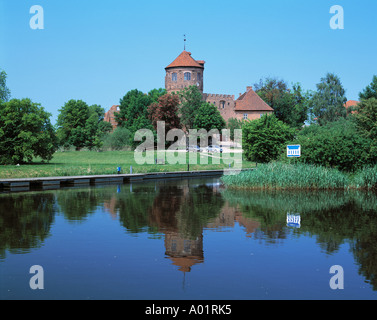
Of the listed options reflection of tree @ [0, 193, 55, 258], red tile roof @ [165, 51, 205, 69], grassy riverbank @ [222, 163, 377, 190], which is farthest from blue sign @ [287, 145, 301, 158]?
red tile roof @ [165, 51, 205, 69]

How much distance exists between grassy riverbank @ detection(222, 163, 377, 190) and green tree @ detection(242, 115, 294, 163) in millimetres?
14652

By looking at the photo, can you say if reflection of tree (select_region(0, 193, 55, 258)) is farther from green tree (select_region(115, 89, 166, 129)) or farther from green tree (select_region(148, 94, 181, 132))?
green tree (select_region(115, 89, 166, 129))

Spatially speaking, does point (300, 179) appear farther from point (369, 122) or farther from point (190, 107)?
point (190, 107)

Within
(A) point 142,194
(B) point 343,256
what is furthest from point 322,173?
(B) point 343,256

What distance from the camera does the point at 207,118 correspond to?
79625mm

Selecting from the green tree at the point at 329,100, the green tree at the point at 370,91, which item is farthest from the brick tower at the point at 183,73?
the green tree at the point at 370,91

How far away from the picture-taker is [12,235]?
13.4 meters

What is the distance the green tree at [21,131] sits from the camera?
4056cm

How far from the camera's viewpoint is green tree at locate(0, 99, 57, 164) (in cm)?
4056

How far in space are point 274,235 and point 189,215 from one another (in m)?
4.72

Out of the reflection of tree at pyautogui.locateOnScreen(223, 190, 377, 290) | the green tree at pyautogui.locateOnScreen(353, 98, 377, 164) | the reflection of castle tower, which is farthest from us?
the green tree at pyautogui.locateOnScreen(353, 98, 377, 164)
